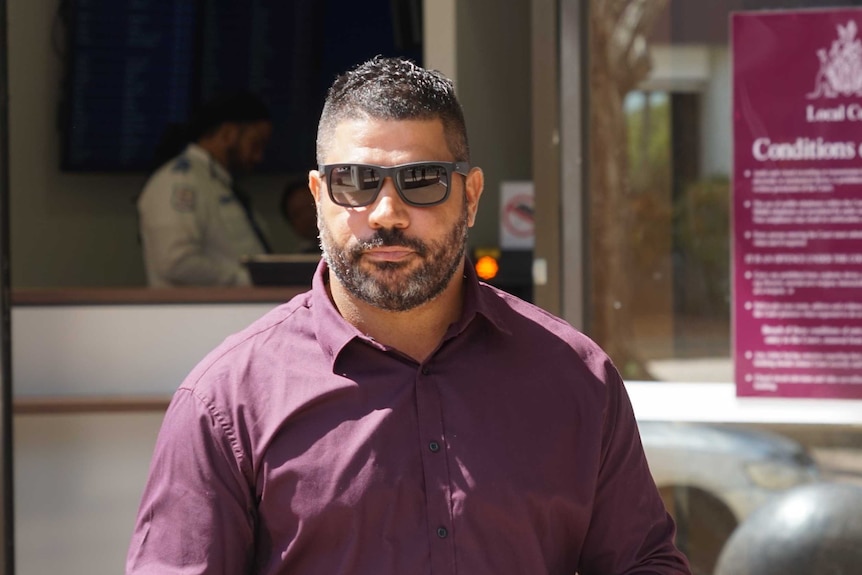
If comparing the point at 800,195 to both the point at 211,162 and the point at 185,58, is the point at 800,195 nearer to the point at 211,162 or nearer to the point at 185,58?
the point at 211,162

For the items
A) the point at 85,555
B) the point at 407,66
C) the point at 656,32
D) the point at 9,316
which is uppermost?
the point at 656,32

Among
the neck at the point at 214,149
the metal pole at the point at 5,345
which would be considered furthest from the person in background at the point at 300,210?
the metal pole at the point at 5,345

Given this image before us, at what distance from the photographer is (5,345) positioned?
165 inches

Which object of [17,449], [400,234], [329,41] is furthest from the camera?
[329,41]

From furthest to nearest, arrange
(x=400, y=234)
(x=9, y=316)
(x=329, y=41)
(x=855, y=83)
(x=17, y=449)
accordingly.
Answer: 1. (x=329, y=41)
2. (x=17, y=449)
3. (x=9, y=316)
4. (x=855, y=83)
5. (x=400, y=234)

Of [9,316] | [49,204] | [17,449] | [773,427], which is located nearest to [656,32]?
[773,427]

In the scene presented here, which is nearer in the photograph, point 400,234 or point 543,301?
point 400,234

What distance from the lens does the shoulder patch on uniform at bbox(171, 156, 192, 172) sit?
5.52m

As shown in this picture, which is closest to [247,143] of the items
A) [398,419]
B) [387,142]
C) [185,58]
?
[185,58]

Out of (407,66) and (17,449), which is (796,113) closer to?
(407,66)

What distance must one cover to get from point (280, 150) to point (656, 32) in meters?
3.00

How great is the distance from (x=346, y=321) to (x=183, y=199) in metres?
3.66

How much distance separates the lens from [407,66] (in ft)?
6.43

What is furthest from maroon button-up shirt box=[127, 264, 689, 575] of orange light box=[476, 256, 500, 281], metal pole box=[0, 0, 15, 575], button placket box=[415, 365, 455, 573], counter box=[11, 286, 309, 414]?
orange light box=[476, 256, 500, 281]
